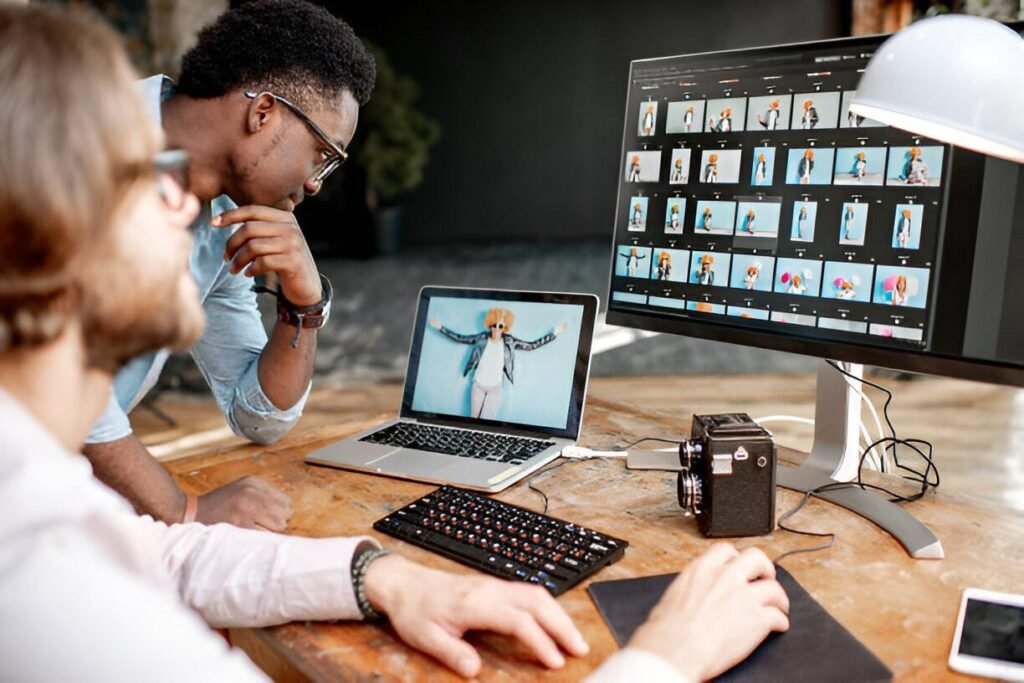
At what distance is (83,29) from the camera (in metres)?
0.54

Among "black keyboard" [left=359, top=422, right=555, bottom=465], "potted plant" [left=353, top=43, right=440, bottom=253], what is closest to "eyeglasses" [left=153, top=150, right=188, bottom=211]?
"black keyboard" [left=359, top=422, right=555, bottom=465]

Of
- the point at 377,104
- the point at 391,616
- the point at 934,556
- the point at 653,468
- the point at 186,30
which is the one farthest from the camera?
the point at 377,104

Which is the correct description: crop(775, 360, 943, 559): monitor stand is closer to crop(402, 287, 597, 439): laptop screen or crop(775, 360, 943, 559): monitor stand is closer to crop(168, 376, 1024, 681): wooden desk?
crop(168, 376, 1024, 681): wooden desk

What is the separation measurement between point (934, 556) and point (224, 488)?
904 mm

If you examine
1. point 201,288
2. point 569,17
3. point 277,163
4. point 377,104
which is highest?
point 569,17

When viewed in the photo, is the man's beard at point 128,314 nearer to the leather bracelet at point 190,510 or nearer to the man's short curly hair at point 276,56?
the leather bracelet at point 190,510

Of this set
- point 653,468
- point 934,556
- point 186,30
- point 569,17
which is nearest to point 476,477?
point 653,468

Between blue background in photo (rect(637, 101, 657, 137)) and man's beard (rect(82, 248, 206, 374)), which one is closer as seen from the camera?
man's beard (rect(82, 248, 206, 374))

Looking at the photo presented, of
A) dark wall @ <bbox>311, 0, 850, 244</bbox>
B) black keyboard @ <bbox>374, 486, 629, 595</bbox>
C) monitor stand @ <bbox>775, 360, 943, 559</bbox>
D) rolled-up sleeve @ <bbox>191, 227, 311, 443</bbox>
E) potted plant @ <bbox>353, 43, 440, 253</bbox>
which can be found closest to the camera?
black keyboard @ <bbox>374, 486, 629, 595</bbox>

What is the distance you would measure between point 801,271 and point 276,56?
86 cm

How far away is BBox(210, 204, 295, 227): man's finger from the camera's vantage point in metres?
1.24

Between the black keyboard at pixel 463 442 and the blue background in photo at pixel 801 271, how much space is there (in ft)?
1.39

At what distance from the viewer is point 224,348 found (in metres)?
1.54

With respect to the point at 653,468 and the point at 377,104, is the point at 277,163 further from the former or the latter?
the point at 377,104
